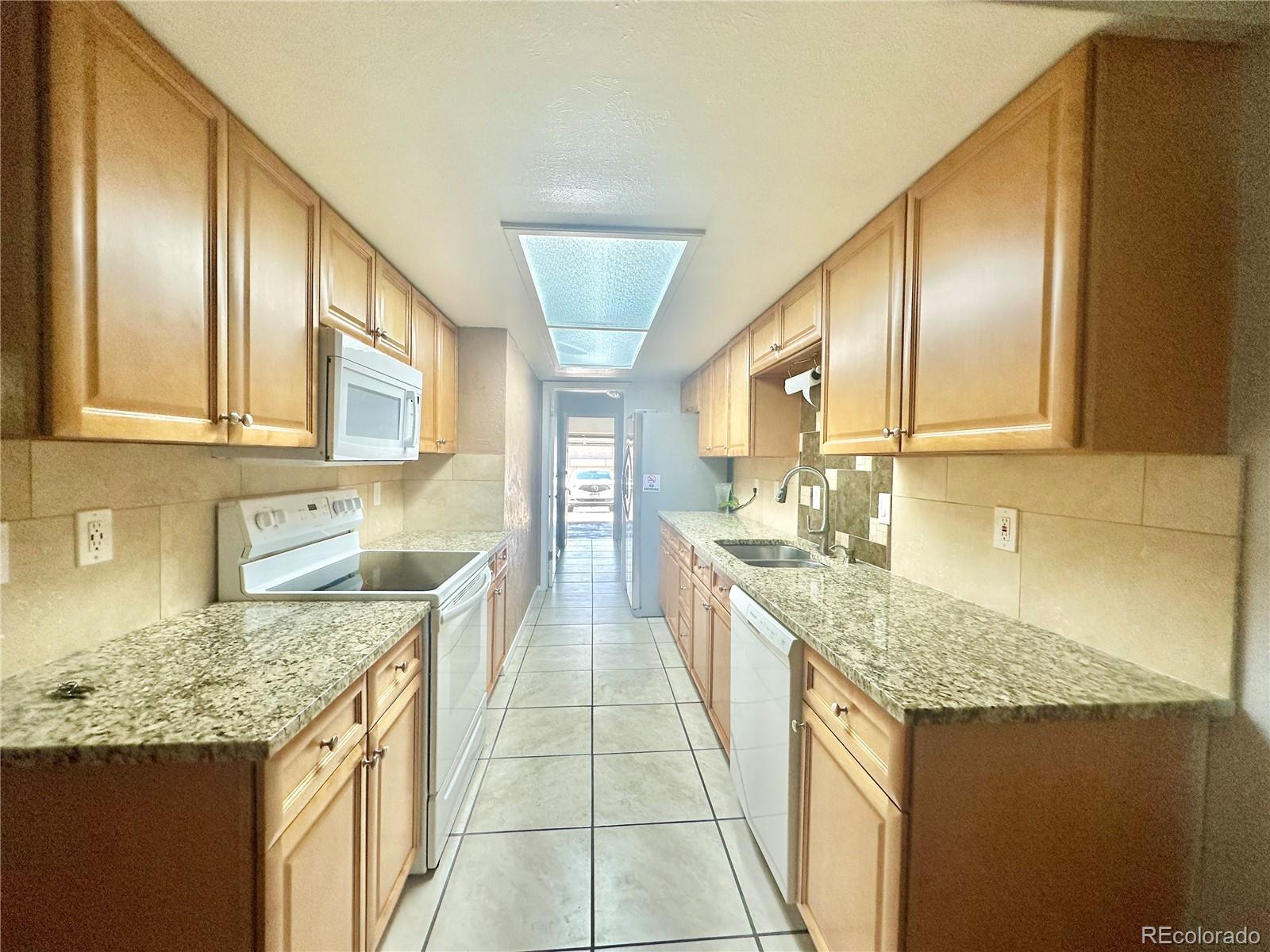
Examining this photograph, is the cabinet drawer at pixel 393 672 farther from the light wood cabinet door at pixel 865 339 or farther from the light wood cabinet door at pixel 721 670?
the light wood cabinet door at pixel 865 339

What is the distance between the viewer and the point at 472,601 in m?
1.85

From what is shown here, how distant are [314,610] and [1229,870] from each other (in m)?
2.19

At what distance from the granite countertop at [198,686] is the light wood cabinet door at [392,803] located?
0.81 feet

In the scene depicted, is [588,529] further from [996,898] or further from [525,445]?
[996,898]

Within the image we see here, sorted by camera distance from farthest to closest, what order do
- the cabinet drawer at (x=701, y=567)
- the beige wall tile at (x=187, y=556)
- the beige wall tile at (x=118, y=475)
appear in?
the cabinet drawer at (x=701, y=567) < the beige wall tile at (x=187, y=556) < the beige wall tile at (x=118, y=475)

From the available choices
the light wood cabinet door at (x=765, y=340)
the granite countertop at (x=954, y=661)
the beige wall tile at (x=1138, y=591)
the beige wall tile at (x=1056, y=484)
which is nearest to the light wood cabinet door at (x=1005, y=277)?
the beige wall tile at (x=1056, y=484)

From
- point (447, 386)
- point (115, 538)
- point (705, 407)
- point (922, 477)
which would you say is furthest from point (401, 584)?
point (705, 407)

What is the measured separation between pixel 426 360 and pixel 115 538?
147 centimetres

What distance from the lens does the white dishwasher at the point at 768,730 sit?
1.28 m

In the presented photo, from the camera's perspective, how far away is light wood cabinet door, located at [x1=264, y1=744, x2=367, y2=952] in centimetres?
80

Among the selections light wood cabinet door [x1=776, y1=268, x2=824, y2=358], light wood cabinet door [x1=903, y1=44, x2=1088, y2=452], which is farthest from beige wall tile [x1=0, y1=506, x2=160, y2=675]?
light wood cabinet door [x1=776, y1=268, x2=824, y2=358]

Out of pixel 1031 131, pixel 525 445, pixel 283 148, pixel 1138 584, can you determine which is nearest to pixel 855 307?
pixel 1031 131

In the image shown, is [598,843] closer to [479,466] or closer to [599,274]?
[479,466]

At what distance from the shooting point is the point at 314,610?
1349mm
